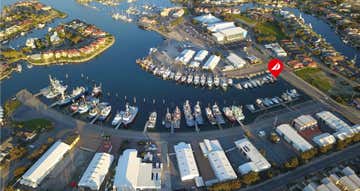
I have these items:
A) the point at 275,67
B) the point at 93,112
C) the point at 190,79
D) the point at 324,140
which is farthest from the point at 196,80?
the point at 324,140

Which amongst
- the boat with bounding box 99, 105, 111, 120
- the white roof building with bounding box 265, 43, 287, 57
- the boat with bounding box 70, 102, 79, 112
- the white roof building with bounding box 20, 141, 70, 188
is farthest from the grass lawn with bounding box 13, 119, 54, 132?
the white roof building with bounding box 265, 43, 287, 57

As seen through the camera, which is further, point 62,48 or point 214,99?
point 62,48

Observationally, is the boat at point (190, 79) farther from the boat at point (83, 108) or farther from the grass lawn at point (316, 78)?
the grass lawn at point (316, 78)

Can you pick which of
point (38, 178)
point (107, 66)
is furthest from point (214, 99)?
point (38, 178)

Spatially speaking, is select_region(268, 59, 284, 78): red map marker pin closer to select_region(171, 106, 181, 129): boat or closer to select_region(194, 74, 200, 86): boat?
select_region(194, 74, 200, 86): boat

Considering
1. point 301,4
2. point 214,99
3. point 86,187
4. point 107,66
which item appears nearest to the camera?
point 86,187

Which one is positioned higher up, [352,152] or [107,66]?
[352,152]

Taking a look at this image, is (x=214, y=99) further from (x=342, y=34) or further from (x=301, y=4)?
(x=301, y=4)
